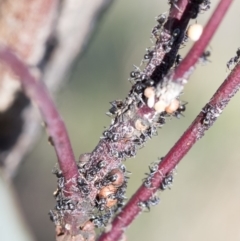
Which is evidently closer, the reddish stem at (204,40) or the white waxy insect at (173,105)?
the reddish stem at (204,40)

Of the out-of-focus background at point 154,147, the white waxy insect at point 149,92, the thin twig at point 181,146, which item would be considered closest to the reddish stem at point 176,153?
the thin twig at point 181,146

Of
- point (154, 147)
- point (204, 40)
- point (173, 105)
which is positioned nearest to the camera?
point (204, 40)

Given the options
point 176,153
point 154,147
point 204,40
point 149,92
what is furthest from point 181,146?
point 154,147

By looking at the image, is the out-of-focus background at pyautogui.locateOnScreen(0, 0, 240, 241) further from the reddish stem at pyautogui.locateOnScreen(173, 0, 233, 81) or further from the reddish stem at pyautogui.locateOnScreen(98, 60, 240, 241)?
the reddish stem at pyautogui.locateOnScreen(173, 0, 233, 81)

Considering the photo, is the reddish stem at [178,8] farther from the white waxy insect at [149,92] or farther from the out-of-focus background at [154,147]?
the out-of-focus background at [154,147]

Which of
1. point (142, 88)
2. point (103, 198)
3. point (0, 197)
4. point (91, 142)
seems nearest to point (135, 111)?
point (142, 88)

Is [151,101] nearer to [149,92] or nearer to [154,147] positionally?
[149,92]
